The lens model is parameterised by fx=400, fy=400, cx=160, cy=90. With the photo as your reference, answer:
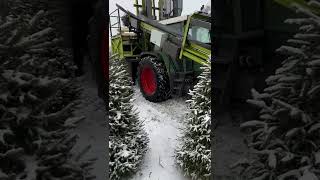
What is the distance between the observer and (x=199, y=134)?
552cm

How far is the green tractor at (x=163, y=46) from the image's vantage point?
7.45 m

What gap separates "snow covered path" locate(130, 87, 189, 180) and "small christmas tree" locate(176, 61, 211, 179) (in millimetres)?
359

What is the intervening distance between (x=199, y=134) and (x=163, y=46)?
2.95 metres

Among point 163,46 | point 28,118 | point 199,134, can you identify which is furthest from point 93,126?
point 163,46

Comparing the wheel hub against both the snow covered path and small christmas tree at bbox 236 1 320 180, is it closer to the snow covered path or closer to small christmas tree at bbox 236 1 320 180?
the snow covered path

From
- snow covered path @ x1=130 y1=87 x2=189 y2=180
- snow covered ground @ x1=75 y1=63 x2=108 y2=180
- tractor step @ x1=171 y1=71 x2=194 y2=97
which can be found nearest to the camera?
snow covered ground @ x1=75 y1=63 x2=108 y2=180

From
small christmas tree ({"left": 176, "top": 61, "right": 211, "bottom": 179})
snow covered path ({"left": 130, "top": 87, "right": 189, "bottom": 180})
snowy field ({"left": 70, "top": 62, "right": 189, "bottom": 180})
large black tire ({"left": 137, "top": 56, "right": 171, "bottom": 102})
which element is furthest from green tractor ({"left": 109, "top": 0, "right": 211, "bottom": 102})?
small christmas tree ({"left": 176, "top": 61, "right": 211, "bottom": 179})

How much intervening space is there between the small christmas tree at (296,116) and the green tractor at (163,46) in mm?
4679

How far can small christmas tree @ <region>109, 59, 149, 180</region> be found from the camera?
5.42 metres

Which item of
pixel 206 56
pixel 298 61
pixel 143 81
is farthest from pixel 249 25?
pixel 143 81

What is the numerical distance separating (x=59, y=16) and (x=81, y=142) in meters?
1.06

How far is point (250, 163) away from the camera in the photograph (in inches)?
92.0

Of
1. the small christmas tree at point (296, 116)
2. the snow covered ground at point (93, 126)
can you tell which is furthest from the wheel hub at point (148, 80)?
the small christmas tree at point (296, 116)

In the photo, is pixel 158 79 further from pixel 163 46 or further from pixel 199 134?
pixel 199 134
